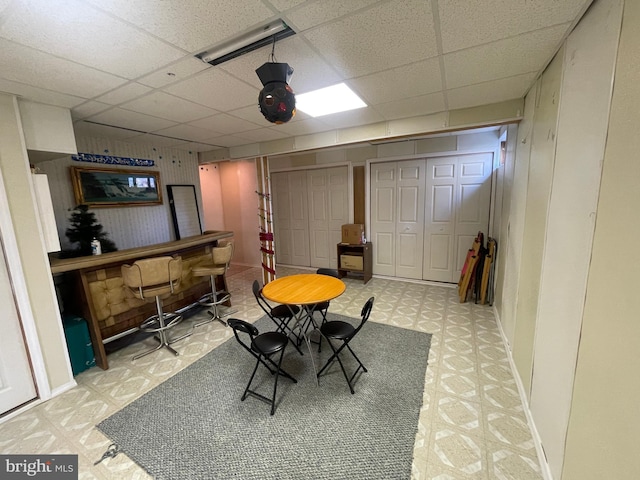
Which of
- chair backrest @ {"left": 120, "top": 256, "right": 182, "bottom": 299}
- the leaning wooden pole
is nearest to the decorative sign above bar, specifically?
the leaning wooden pole

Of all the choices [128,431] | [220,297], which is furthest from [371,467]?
[220,297]

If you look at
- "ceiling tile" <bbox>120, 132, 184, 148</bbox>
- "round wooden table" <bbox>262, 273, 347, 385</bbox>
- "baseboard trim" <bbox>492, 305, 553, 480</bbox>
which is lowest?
"baseboard trim" <bbox>492, 305, 553, 480</bbox>

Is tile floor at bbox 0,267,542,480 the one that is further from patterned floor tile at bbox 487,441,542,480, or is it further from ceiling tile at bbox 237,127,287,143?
ceiling tile at bbox 237,127,287,143

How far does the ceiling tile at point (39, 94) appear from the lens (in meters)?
1.92

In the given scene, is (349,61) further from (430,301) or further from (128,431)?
(430,301)

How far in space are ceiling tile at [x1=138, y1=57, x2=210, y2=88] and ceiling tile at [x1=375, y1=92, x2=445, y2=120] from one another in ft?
5.94

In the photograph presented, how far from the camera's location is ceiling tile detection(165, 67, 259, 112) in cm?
198

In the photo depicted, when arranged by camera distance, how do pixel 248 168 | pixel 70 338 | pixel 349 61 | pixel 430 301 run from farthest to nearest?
pixel 248 168 < pixel 430 301 < pixel 70 338 < pixel 349 61

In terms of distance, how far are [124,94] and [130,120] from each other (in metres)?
0.86

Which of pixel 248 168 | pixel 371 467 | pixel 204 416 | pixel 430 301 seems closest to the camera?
pixel 371 467

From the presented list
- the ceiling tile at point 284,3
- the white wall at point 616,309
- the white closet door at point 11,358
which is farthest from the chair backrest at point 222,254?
the white wall at point 616,309

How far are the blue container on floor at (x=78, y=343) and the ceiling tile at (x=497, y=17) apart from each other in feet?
12.6

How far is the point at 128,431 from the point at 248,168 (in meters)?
5.01

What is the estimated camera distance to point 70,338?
2.44 metres
